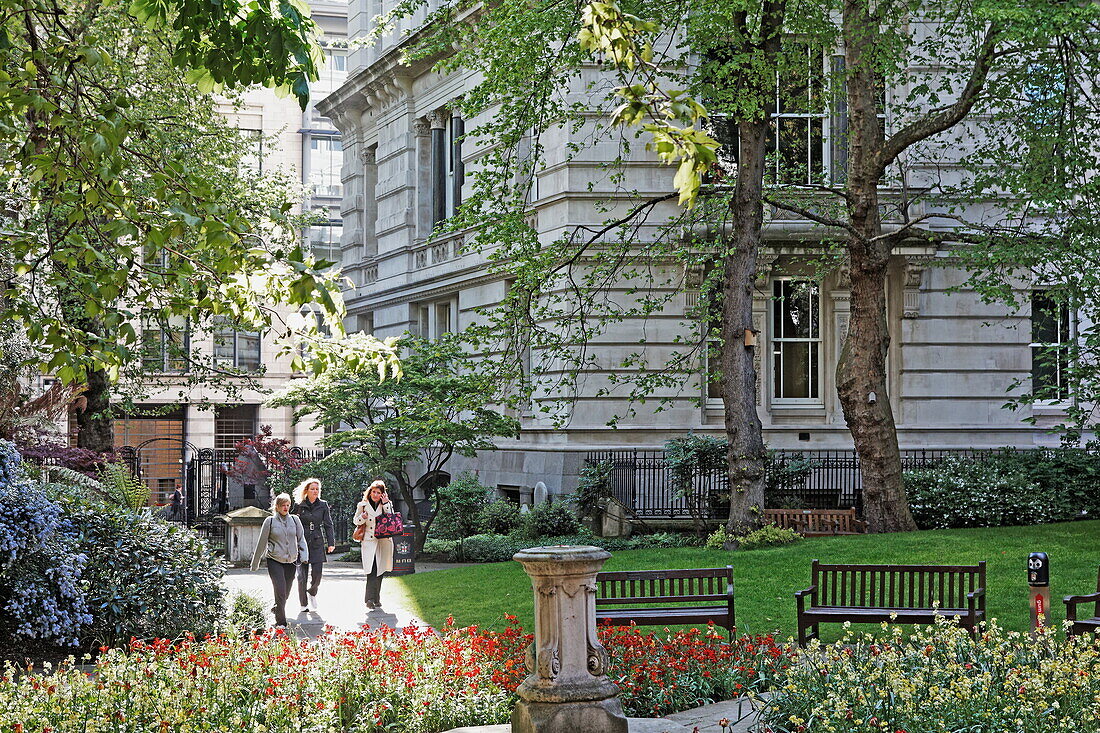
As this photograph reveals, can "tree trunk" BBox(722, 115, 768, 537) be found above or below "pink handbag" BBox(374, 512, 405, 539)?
above

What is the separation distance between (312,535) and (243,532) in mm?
5637

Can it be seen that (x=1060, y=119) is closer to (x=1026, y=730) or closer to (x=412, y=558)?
(x=412, y=558)

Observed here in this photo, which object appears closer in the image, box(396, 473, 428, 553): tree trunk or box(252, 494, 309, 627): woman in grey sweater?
box(252, 494, 309, 627): woman in grey sweater

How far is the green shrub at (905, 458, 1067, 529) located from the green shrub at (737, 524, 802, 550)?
372 centimetres

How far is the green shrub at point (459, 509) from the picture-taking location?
23.0 meters

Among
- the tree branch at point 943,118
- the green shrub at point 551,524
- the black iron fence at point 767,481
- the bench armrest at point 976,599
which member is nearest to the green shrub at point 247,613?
the bench armrest at point 976,599

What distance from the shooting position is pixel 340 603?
16.3 metres

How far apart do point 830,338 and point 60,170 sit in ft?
65.0

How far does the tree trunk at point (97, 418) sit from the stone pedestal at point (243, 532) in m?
3.52

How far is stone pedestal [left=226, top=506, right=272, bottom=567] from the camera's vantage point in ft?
68.4

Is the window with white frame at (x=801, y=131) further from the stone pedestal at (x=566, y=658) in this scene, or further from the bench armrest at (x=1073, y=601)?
the stone pedestal at (x=566, y=658)

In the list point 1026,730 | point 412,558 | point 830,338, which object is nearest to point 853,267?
point 830,338

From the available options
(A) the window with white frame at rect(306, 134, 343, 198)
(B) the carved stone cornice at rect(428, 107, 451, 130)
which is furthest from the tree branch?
(A) the window with white frame at rect(306, 134, 343, 198)

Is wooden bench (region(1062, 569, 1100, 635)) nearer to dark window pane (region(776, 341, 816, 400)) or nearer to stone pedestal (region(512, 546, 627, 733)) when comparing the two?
stone pedestal (region(512, 546, 627, 733))
